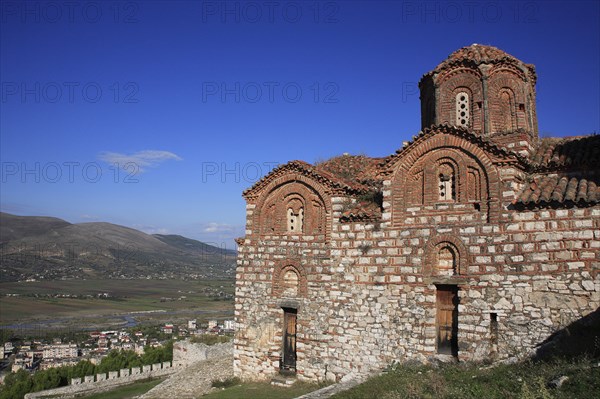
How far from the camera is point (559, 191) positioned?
1089 centimetres

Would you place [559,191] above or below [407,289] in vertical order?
above

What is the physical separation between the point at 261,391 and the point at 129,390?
15.2m

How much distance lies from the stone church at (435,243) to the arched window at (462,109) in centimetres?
3

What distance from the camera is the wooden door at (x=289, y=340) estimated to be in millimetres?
14836

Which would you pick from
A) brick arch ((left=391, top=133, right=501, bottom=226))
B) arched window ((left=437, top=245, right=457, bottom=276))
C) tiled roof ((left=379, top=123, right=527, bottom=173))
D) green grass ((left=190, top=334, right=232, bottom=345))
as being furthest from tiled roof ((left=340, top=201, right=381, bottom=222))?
green grass ((left=190, top=334, right=232, bottom=345))

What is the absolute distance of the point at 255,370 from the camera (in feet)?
50.4

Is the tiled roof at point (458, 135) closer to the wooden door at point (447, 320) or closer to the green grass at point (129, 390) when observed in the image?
the wooden door at point (447, 320)

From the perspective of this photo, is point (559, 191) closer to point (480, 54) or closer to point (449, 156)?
point (449, 156)

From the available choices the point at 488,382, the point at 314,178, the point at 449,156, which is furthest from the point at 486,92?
the point at 488,382

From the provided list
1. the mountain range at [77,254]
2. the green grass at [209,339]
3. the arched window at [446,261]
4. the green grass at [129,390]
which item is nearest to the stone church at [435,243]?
the arched window at [446,261]

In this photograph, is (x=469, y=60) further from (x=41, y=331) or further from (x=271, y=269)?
(x=41, y=331)

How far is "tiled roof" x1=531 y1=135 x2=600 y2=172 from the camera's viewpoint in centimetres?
1147

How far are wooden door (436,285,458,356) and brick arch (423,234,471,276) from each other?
55cm

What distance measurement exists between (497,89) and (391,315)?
7.99m
